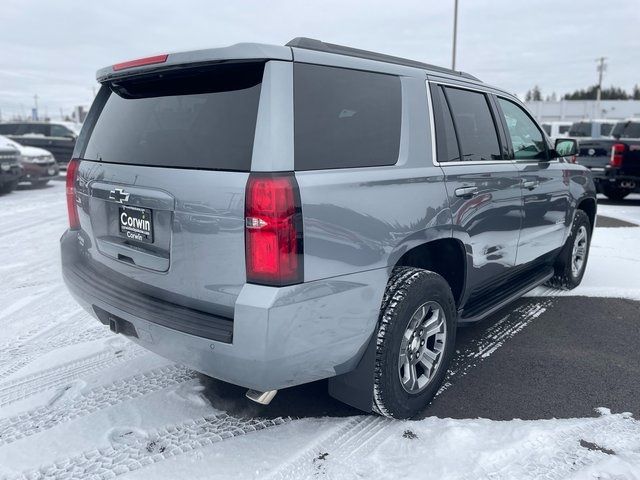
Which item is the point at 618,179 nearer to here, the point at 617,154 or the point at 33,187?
the point at 617,154

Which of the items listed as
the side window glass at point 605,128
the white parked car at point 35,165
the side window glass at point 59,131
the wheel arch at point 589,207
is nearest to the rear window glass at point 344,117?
the wheel arch at point 589,207

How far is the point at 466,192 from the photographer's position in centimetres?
306

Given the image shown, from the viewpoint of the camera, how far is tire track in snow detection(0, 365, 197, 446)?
2688mm

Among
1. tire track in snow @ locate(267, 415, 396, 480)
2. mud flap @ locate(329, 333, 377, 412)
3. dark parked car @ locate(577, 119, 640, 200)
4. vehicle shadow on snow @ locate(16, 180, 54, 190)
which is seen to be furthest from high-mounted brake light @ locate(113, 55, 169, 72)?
vehicle shadow on snow @ locate(16, 180, 54, 190)

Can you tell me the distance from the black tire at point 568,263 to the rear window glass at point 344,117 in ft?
9.75

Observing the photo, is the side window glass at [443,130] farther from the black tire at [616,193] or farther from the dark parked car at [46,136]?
the dark parked car at [46,136]

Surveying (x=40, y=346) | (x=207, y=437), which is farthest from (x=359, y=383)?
(x=40, y=346)

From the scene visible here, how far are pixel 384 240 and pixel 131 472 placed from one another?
1560 millimetres

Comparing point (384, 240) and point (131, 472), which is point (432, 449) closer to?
point (384, 240)

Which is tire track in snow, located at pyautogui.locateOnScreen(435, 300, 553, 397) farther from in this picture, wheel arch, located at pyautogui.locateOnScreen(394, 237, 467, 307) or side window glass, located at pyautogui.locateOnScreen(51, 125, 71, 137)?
side window glass, located at pyautogui.locateOnScreen(51, 125, 71, 137)

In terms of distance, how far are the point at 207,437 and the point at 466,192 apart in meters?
1.97

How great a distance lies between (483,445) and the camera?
254 centimetres

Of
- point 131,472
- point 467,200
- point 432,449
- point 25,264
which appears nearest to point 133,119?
point 131,472

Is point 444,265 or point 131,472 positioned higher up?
point 444,265
